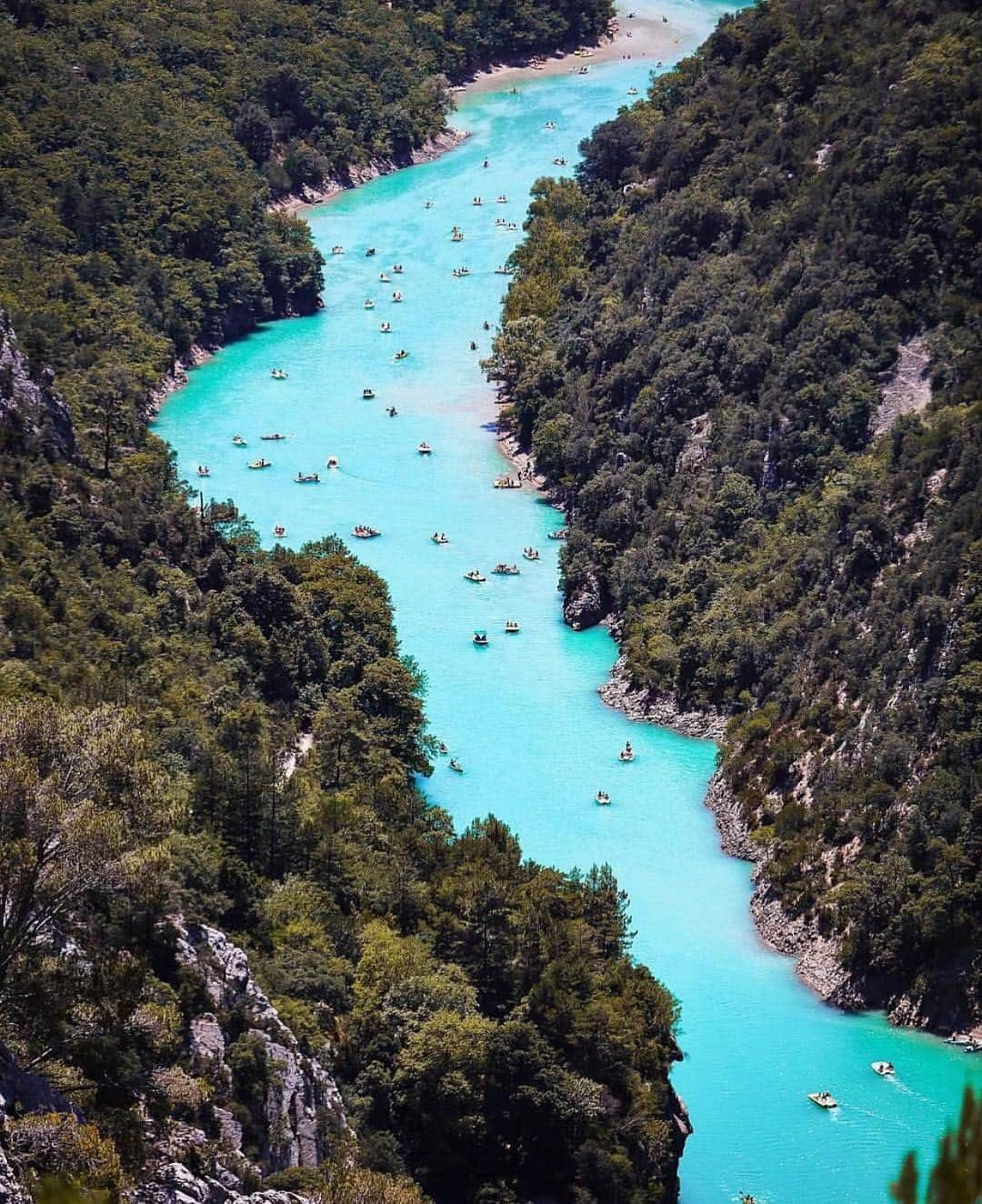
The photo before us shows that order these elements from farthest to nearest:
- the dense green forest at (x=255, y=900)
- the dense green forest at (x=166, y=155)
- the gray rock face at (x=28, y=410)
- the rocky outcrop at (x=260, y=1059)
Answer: the dense green forest at (x=166, y=155) → the gray rock face at (x=28, y=410) → the rocky outcrop at (x=260, y=1059) → the dense green forest at (x=255, y=900)

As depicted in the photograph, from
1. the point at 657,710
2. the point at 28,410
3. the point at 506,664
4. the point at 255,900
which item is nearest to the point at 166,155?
the point at 28,410

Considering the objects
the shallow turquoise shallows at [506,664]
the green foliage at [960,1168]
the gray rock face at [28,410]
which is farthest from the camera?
the gray rock face at [28,410]

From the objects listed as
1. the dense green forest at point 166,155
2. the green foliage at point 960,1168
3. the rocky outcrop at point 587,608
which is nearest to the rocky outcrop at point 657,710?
the rocky outcrop at point 587,608

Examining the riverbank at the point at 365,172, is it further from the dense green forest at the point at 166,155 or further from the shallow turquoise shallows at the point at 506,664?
the shallow turquoise shallows at the point at 506,664

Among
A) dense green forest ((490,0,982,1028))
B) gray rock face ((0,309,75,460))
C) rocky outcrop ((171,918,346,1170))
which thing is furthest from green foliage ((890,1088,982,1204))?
gray rock face ((0,309,75,460))

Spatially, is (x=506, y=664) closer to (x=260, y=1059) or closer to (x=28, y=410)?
(x=28, y=410)
